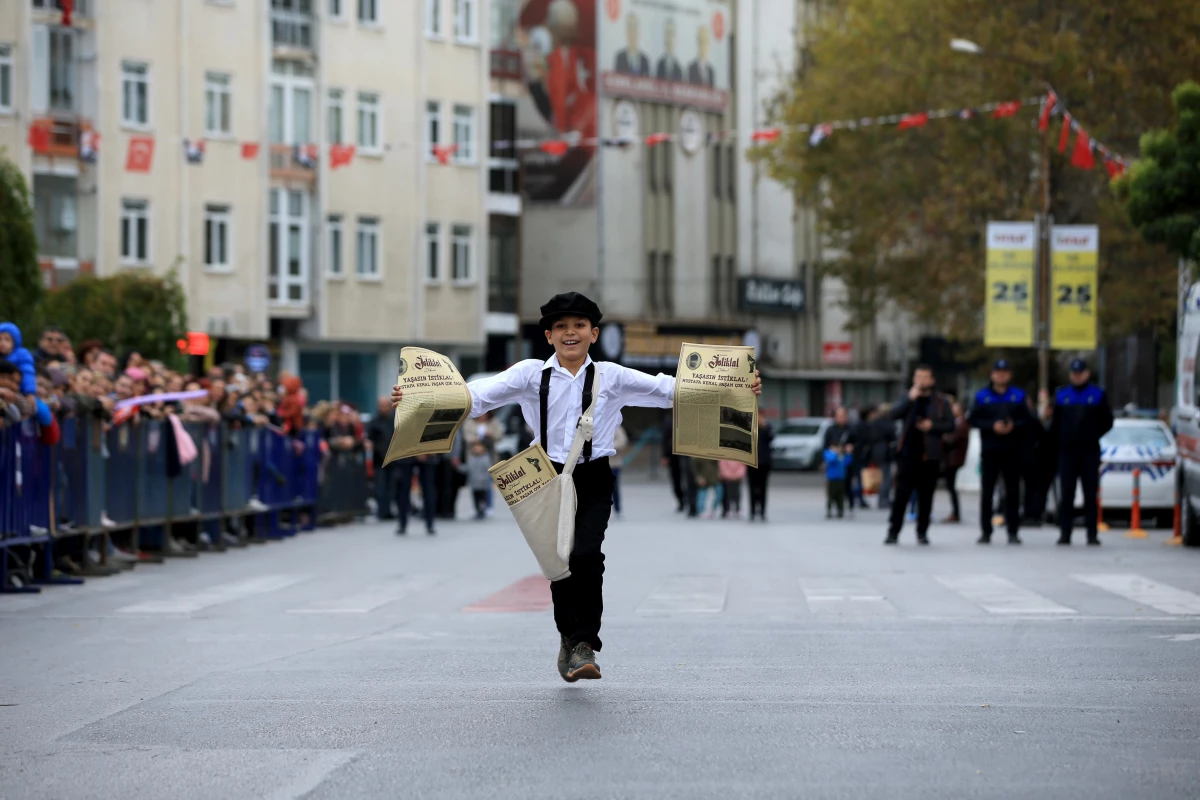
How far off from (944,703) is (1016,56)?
31.1 m

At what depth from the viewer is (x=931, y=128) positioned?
42.2 m

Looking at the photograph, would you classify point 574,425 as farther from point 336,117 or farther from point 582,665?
point 336,117

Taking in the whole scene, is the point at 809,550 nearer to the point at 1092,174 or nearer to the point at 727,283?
the point at 1092,174

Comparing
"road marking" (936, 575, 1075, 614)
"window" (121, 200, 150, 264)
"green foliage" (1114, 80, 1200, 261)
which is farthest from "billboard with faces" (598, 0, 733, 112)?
"road marking" (936, 575, 1075, 614)

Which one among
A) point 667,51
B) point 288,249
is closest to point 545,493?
point 288,249

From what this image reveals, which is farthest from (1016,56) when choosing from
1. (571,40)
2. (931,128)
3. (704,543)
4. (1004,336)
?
(571,40)

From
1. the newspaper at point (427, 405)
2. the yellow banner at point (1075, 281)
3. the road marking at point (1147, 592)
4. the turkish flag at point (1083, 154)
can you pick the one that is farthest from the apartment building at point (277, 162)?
the newspaper at point (427, 405)

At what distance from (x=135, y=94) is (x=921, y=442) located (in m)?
31.6

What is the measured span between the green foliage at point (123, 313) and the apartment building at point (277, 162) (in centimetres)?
339

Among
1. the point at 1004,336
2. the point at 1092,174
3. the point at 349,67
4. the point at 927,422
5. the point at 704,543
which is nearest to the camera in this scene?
the point at 927,422

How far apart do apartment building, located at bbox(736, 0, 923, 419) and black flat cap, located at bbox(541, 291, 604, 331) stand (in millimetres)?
57172

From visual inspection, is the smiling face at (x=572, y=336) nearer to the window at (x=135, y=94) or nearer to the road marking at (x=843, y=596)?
the road marking at (x=843, y=596)

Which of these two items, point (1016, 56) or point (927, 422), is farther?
point (1016, 56)

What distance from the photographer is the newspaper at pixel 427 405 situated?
9188mm
